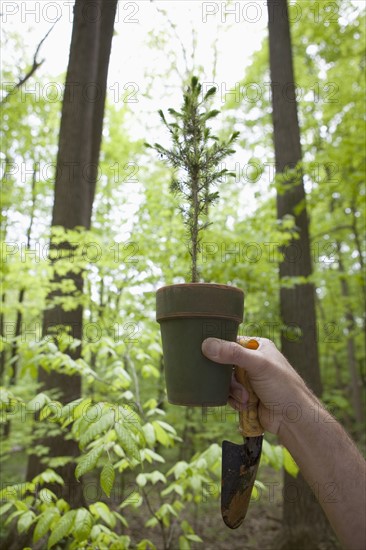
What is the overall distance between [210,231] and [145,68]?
5.45 metres

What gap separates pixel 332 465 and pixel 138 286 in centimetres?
355

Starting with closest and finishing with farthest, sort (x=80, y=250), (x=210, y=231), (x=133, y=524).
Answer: (x=80, y=250) < (x=210, y=231) < (x=133, y=524)

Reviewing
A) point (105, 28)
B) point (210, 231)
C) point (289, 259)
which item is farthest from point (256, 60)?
point (210, 231)

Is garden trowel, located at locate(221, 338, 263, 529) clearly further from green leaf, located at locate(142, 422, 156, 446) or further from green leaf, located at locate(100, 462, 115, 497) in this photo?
green leaf, located at locate(142, 422, 156, 446)

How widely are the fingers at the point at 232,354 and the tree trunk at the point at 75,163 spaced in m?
3.32

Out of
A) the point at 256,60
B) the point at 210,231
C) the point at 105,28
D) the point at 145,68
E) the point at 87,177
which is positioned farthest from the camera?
the point at 256,60

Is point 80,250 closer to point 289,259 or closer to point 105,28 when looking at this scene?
point 289,259

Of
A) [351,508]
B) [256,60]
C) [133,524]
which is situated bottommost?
[133,524]

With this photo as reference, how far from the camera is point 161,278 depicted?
455cm

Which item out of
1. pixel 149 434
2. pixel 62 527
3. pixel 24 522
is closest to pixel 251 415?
pixel 149 434

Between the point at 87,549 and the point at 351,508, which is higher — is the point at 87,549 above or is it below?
below

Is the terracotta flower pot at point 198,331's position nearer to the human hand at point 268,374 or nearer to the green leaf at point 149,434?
the human hand at point 268,374

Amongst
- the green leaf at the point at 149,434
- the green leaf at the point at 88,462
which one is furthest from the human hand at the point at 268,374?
the green leaf at the point at 149,434

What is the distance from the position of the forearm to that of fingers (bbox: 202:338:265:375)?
0.17 metres
